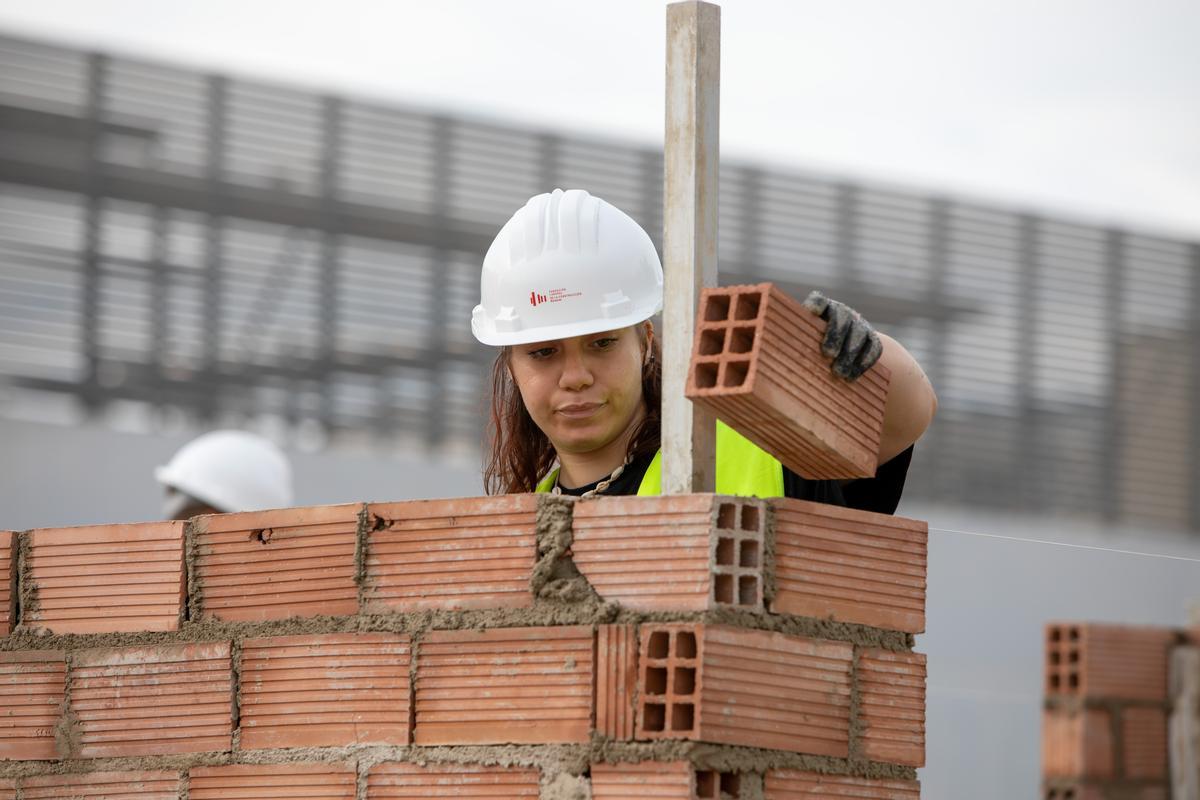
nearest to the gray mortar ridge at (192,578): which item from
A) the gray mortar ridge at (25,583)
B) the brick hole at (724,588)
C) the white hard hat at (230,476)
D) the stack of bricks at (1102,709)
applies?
the gray mortar ridge at (25,583)

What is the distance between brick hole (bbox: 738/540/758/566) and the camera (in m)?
2.76

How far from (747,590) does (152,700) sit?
1.26 metres

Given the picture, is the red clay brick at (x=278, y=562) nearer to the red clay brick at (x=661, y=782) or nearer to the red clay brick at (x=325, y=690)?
the red clay brick at (x=325, y=690)

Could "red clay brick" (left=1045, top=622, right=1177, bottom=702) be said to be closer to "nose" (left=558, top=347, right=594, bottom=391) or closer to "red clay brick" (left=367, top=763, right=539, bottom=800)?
"nose" (left=558, top=347, right=594, bottom=391)

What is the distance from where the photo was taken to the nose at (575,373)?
3398 mm

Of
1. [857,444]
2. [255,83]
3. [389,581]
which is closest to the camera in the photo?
[857,444]

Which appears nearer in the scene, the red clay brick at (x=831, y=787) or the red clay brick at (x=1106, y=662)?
the red clay brick at (x=831, y=787)

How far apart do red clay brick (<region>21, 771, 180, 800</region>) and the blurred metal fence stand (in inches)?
373

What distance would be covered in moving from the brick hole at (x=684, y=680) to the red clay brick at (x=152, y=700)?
96 centimetres

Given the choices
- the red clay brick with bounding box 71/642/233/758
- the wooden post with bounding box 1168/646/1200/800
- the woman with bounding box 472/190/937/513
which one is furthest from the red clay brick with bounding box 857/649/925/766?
the wooden post with bounding box 1168/646/1200/800

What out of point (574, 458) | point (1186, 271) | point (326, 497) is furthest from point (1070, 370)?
point (574, 458)

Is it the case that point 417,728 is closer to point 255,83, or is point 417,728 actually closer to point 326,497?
point 326,497

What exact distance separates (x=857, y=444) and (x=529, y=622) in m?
0.61

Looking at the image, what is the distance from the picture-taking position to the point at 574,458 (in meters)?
3.61
